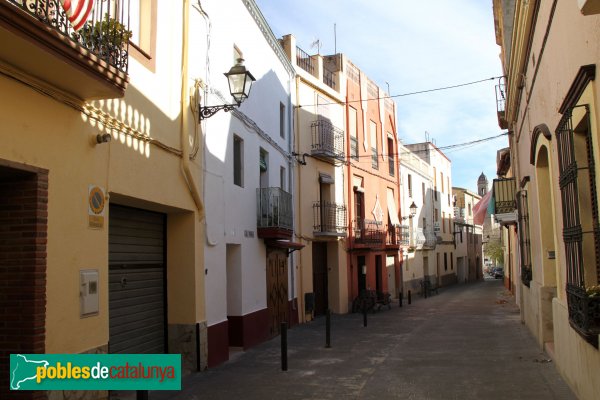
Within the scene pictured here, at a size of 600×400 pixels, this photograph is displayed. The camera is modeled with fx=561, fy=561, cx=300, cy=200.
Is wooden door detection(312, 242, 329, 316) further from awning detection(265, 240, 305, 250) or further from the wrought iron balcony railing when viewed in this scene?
the wrought iron balcony railing

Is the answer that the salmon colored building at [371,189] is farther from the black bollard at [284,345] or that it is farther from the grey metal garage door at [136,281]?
the grey metal garage door at [136,281]

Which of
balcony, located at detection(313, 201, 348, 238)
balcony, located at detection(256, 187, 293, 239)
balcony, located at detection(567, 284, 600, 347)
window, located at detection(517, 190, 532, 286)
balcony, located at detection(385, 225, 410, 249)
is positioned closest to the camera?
balcony, located at detection(567, 284, 600, 347)

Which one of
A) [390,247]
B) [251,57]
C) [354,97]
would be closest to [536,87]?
[251,57]

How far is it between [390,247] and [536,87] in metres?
16.6

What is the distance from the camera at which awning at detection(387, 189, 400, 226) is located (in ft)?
87.3

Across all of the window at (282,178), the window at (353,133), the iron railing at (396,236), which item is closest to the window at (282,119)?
the window at (282,178)

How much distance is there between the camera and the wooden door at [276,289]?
48.3 feet

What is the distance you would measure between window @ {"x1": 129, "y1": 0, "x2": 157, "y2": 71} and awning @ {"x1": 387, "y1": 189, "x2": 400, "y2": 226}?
1926 cm

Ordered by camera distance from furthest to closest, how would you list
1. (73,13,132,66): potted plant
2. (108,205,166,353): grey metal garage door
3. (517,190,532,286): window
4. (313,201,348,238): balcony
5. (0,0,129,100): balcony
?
(313,201,348,238): balcony < (517,190,532,286): window < (108,205,166,353): grey metal garage door < (73,13,132,66): potted plant < (0,0,129,100): balcony

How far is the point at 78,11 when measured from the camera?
6.21m

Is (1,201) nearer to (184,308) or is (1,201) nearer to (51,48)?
(51,48)

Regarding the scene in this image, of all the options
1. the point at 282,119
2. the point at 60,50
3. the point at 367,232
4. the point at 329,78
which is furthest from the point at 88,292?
the point at 367,232

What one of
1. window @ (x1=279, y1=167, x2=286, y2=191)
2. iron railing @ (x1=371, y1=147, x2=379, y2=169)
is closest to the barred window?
window @ (x1=279, y1=167, x2=286, y2=191)

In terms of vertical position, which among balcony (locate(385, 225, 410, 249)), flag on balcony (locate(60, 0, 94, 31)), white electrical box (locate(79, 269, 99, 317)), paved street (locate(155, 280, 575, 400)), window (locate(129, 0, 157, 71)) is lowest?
paved street (locate(155, 280, 575, 400))
